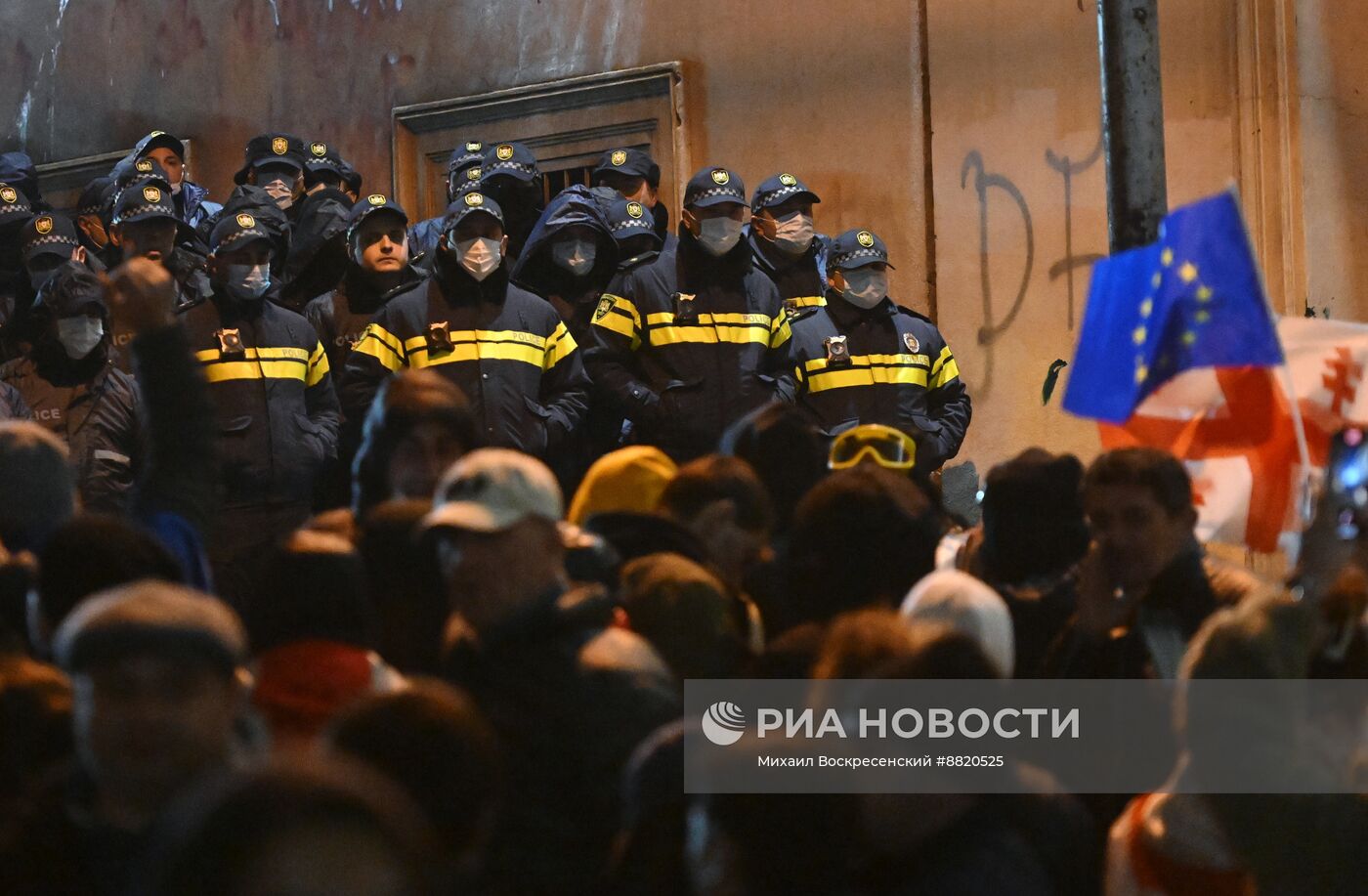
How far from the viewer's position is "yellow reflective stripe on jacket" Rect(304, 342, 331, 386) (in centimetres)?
825

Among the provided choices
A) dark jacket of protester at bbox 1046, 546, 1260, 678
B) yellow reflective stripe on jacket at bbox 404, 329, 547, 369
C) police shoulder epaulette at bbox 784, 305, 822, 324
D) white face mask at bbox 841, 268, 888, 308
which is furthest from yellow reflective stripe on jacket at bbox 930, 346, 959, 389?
dark jacket of protester at bbox 1046, 546, 1260, 678

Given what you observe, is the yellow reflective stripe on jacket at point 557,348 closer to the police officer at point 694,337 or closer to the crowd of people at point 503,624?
the crowd of people at point 503,624

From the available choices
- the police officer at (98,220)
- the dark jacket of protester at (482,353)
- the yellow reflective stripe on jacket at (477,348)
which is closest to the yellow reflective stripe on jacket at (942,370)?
the dark jacket of protester at (482,353)

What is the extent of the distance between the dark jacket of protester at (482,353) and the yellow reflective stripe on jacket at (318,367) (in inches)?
5.7

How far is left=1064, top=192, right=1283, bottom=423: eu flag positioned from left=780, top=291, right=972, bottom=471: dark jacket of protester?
277cm

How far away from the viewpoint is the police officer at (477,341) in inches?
319

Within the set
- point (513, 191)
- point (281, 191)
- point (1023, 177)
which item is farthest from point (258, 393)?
point (1023, 177)

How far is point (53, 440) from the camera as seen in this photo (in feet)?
16.6

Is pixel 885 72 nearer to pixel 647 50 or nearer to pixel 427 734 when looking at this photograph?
pixel 647 50

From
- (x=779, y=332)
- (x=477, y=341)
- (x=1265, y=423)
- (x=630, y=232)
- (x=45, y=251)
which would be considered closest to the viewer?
(x=1265, y=423)

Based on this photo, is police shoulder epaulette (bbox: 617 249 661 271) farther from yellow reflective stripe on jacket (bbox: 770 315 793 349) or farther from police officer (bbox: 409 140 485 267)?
police officer (bbox: 409 140 485 267)

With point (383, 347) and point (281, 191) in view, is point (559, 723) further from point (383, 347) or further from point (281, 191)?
point (281, 191)

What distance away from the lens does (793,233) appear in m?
9.62

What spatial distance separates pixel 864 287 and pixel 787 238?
71 cm
